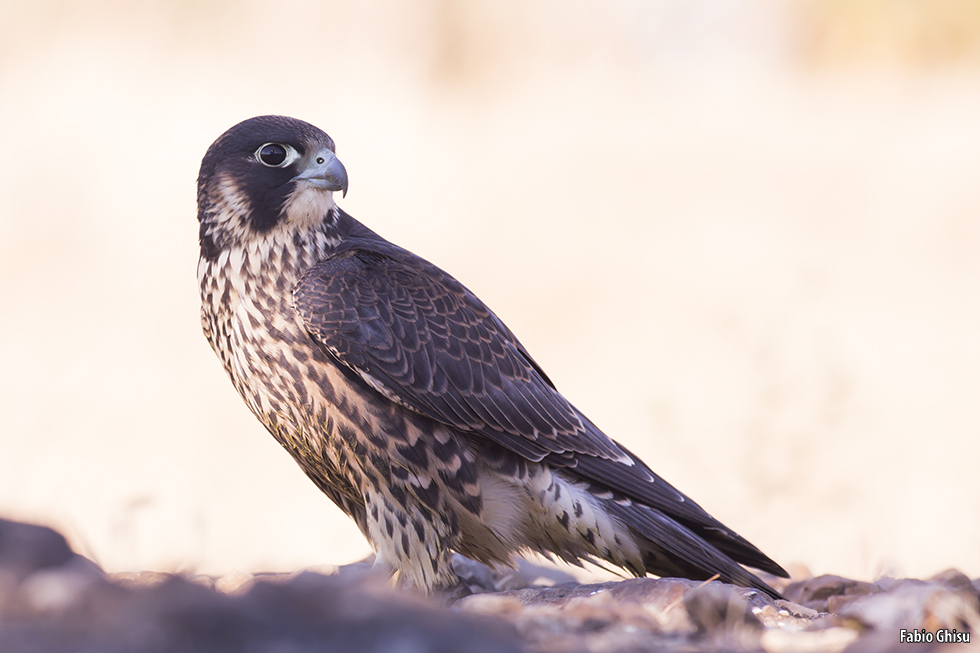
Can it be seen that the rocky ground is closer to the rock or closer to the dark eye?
the rock

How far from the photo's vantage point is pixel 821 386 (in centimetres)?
528

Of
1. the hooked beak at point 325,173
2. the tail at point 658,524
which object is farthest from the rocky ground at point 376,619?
the hooked beak at point 325,173

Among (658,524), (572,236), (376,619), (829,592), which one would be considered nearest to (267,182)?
(658,524)

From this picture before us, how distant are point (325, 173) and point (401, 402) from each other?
90cm

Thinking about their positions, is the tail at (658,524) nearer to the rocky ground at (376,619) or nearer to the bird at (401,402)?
the bird at (401,402)

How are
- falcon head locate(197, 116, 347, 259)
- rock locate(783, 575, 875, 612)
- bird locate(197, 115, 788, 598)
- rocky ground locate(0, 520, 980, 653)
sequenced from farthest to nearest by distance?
falcon head locate(197, 116, 347, 259), bird locate(197, 115, 788, 598), rock locate(783, 575, 875, 612), rocky ground locate(0, 520, 980, 653)

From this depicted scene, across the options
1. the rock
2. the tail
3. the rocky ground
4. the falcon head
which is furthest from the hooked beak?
the rock

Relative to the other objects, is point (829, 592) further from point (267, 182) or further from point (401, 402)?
point (267, 182)

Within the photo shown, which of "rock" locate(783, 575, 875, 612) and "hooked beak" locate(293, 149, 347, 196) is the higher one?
"hooked beak" locate(293, 149, 347, 196)

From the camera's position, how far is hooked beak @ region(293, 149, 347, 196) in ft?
11.5

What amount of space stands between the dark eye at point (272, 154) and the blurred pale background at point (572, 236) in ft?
5.15

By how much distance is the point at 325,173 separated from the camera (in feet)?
11.5

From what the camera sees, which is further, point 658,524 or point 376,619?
point 658,524

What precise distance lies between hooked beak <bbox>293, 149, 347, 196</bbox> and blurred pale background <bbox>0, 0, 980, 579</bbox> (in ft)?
5.04
